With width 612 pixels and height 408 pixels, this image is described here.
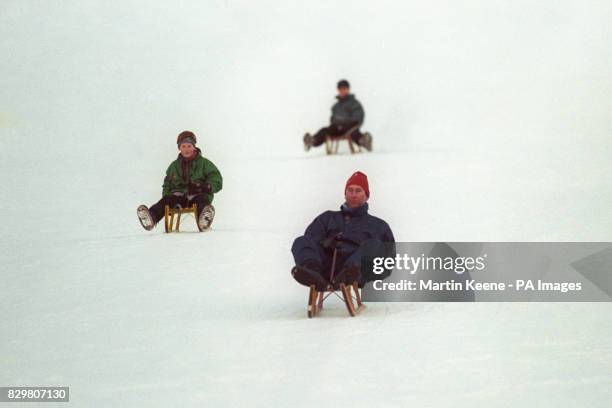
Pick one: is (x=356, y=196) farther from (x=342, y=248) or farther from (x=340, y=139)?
(x=340, y=139)

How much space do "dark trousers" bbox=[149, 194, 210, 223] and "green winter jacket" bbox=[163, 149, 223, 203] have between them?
43 mm

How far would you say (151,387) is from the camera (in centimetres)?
722

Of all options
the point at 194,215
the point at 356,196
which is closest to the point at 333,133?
the point at 194,215

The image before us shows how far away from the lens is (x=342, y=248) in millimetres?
8539

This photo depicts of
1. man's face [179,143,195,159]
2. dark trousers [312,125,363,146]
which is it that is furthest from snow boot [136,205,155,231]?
dark trousers [312,125,363,146]

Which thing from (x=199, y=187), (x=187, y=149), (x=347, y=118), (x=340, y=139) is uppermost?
(x=347, y=118)

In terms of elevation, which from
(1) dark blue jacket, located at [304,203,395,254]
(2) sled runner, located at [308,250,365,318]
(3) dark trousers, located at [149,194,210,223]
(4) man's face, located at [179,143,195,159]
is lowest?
(2) sled runner, located at [308,250,365,318]

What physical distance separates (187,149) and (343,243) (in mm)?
3343

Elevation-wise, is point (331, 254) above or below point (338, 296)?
above

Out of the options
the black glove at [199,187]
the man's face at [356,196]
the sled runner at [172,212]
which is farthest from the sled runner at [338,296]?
the sled runner at [172,212]

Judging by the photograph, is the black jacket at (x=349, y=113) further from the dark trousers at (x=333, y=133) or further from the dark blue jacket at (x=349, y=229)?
the dark blue jacket at (x=349, y=229)

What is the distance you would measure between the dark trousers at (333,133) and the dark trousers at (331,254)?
858 centimetres

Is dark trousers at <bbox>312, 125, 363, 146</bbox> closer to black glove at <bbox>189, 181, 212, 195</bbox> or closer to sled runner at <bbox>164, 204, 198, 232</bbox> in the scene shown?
sled runner at <bbox>164, 204, 198, 232</bbox>

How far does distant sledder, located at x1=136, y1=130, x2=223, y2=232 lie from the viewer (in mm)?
11617
